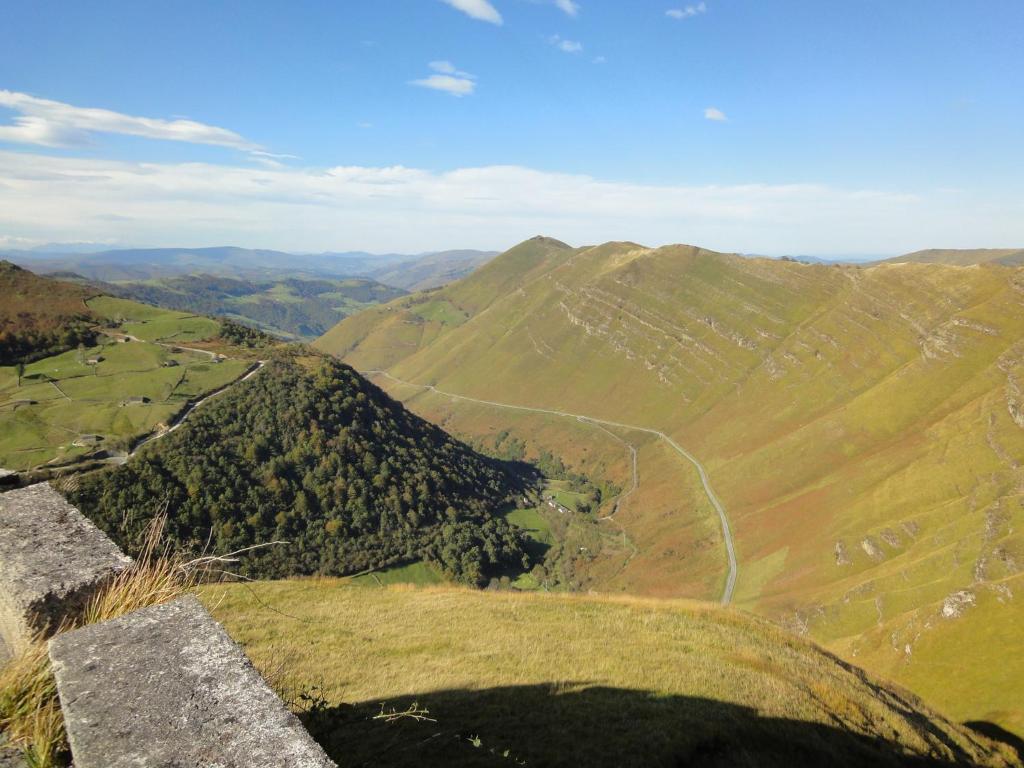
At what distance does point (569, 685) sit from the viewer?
14.9 m

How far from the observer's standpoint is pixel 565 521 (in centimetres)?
14712

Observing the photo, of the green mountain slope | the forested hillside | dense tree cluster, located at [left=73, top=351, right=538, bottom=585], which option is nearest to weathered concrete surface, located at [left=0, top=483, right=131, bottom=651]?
dense tree cluster, located at [left=73, top=351, right=538, bottom=585]

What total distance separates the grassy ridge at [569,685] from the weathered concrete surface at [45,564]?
12.2 ft

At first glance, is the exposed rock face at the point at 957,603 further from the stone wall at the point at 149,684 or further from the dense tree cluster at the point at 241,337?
the dense tree cluster at the point at 241,337

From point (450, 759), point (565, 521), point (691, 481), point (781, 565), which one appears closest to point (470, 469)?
→ point (565, 521)

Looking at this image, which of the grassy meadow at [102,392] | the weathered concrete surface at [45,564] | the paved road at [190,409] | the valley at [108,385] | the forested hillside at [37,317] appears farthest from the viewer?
the forested hillside at [37,317]

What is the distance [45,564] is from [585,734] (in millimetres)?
10827

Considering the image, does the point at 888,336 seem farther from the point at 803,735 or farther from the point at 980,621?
the point at 803,735

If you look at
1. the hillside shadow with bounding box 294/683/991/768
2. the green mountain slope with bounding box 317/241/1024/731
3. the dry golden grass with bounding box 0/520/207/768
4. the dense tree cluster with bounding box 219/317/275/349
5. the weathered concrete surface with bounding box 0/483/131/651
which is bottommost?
the green mountain slope with bounding box 317/241/1024/731

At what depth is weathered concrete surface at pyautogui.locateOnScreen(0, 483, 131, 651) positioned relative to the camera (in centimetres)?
513

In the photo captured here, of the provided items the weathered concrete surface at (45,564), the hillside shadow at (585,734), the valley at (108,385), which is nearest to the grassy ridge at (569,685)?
the hillside shadow at (585,734)

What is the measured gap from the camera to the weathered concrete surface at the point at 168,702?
11.3 feet

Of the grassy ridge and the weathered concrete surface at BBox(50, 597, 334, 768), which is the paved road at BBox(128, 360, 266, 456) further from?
the weathered concrete surface at BBox(50, 597, 334, 768)

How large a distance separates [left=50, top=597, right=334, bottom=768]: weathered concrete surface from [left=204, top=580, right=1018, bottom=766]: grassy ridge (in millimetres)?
4273
